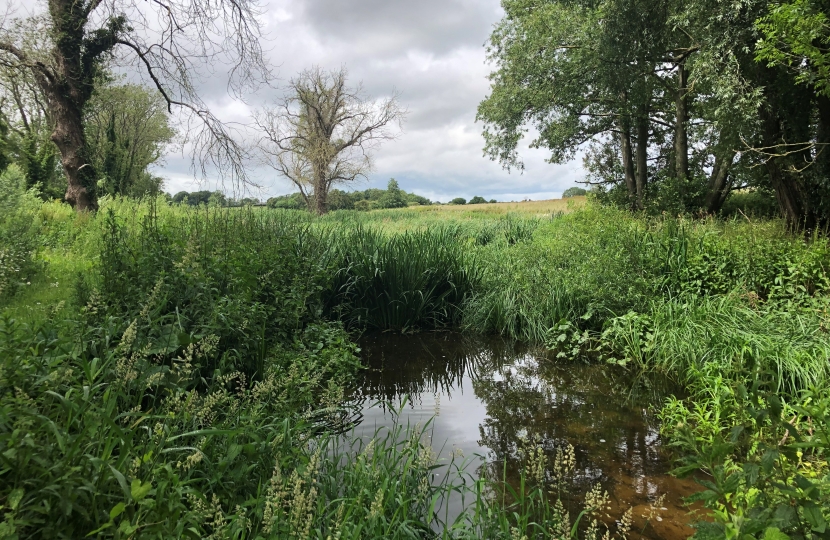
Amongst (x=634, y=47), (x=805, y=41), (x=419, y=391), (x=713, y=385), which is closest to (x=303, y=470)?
(x=419, y=391)

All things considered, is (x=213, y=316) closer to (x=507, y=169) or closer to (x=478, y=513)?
(x=478, y=513)

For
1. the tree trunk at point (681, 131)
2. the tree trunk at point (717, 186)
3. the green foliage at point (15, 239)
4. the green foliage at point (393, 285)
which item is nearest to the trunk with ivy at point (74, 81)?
the green foliage at point (15, 239)

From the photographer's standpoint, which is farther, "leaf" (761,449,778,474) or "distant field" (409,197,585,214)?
"distant field" (409,197,585,214)

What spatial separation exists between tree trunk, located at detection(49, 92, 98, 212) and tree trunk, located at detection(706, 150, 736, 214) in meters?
17.6

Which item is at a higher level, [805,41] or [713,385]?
[805,41]

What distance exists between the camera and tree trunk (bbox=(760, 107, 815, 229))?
931cm

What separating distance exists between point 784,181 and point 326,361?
1030cm

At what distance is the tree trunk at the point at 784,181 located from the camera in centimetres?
931

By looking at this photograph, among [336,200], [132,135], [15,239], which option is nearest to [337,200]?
[336,200]

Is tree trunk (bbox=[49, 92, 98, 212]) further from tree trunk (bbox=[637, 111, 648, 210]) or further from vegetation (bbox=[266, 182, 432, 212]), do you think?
vegetation (bbox=[266, 182, 432, 212])

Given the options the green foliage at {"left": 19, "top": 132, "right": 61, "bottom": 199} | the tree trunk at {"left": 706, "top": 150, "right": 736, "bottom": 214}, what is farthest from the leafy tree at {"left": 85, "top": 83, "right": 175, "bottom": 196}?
the tree trunk at {"left": 706, "top": 150, "right": 736, "bottom": 214}

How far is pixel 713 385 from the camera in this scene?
163 inches

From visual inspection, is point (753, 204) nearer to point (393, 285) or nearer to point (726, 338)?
point (726, 338)

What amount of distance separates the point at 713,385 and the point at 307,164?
31891mm
